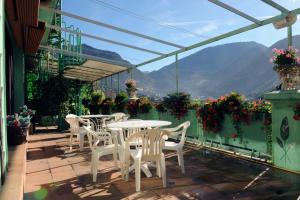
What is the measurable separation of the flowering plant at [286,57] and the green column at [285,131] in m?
0.44

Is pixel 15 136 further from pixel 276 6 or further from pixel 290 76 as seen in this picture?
pixel 276 6

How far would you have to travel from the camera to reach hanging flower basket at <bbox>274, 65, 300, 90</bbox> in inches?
160

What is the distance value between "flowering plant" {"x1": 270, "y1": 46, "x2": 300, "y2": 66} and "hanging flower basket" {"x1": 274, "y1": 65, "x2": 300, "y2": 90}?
6 centimetres

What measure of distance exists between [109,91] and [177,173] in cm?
1043

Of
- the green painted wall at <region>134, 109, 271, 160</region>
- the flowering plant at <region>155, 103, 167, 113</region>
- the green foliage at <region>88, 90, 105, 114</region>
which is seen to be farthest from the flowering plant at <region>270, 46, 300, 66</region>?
the green foliage at <region>88, 90, 105, 114</region>

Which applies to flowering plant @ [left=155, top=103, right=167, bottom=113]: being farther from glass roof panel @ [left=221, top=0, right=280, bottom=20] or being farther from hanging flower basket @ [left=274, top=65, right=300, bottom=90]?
hanging flower basket @ [left=274, top=65, right=300, bottom=90]

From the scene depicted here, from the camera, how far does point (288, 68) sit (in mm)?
4090

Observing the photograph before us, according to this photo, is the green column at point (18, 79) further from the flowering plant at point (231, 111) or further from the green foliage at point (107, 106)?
the flowering plant at point (231, 111)

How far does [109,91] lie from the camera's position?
14273 mm

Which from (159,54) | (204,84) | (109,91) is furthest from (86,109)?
(204,84)

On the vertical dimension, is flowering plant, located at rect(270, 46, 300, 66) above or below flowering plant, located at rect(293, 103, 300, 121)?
above

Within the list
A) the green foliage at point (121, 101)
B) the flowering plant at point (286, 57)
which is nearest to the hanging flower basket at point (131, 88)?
the green foliage at point (121, 101)

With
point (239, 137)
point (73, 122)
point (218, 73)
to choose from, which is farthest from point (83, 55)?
point (218, 73)

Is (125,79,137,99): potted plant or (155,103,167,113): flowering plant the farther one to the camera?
(125,79,137,99): potted plant
